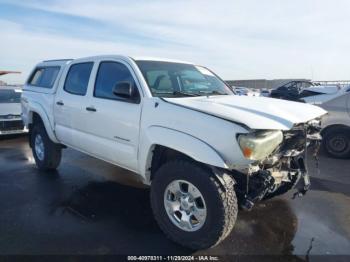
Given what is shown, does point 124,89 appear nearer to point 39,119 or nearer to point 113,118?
point 113,118

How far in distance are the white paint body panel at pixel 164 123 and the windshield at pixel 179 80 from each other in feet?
0.50

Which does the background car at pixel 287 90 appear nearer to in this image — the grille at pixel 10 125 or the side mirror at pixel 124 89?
the grille at pixel 10 125

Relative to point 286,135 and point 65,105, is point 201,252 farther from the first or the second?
point 65,105

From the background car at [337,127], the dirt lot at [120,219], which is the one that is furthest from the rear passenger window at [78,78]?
the background car at [337,127]

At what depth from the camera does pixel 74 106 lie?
4.98 meters

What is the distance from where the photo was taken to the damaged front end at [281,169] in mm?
3299

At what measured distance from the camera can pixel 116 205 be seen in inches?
183

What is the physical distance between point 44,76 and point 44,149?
132cm

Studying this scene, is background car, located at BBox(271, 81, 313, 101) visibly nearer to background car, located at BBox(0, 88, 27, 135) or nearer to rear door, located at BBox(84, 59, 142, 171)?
background car, located at BBox(0, 88, 27, 135)

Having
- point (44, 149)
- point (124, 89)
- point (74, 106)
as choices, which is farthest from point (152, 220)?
point (44, 149)

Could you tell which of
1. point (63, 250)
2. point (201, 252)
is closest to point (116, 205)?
point (63, 250)

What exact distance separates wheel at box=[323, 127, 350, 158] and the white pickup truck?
375 cm

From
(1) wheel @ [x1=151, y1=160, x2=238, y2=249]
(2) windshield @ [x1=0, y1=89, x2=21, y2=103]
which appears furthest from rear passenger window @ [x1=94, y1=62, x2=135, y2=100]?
(2) windshield @ [x1=0, y1=89, x2=21, y2=103]

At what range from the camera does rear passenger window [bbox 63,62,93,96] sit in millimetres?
4938
